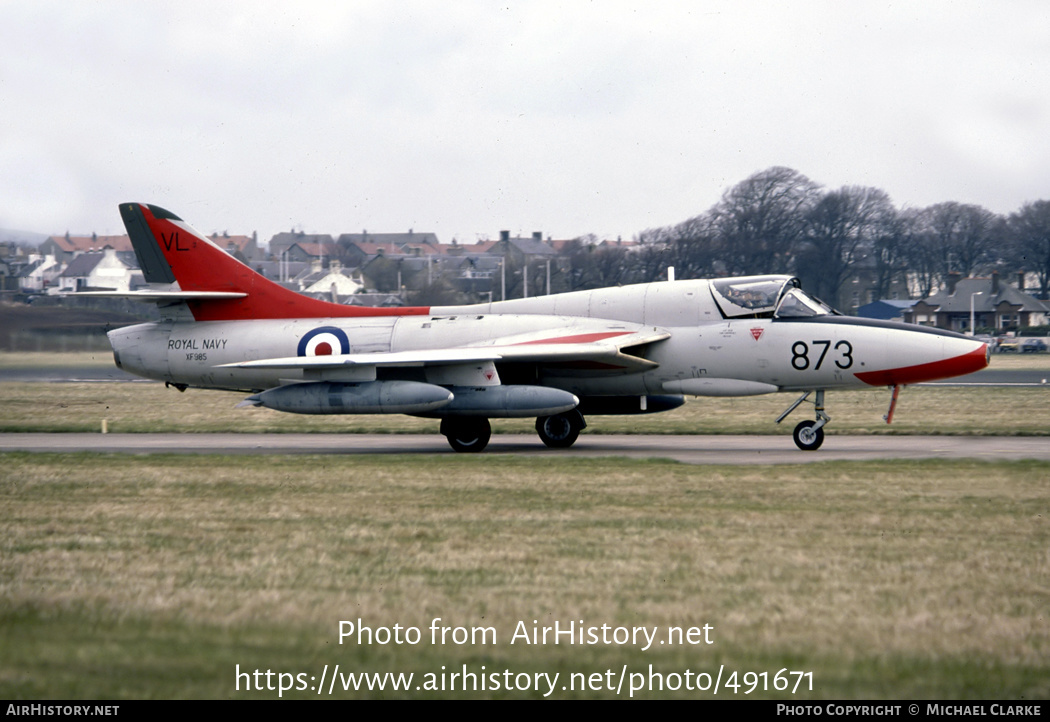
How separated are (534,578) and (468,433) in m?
10.0

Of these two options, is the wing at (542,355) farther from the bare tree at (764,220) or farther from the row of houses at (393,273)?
the bare tree at (764,220)

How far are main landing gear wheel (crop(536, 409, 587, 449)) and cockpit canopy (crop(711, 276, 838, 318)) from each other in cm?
298

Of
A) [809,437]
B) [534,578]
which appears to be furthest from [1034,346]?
[534,578]

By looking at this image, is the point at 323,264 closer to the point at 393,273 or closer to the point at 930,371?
the point at 393,273

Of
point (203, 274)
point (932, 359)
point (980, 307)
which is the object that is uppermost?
point (203, 274)

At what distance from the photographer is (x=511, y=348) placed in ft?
56.4

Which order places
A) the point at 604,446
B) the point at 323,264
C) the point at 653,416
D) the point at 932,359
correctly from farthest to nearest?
the point at 323,264
the point at 653,416
the point at 604,446
the point at 932,359

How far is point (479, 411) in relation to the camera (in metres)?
16.6

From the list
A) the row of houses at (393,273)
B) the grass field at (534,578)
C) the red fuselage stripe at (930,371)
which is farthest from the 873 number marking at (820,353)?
the row of houses at (393,273)

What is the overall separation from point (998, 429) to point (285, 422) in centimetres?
1464

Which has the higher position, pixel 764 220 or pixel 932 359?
pixel 764 220

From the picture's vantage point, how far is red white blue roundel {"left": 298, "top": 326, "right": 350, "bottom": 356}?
727 inches

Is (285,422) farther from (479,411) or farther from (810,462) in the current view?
(810,462)
